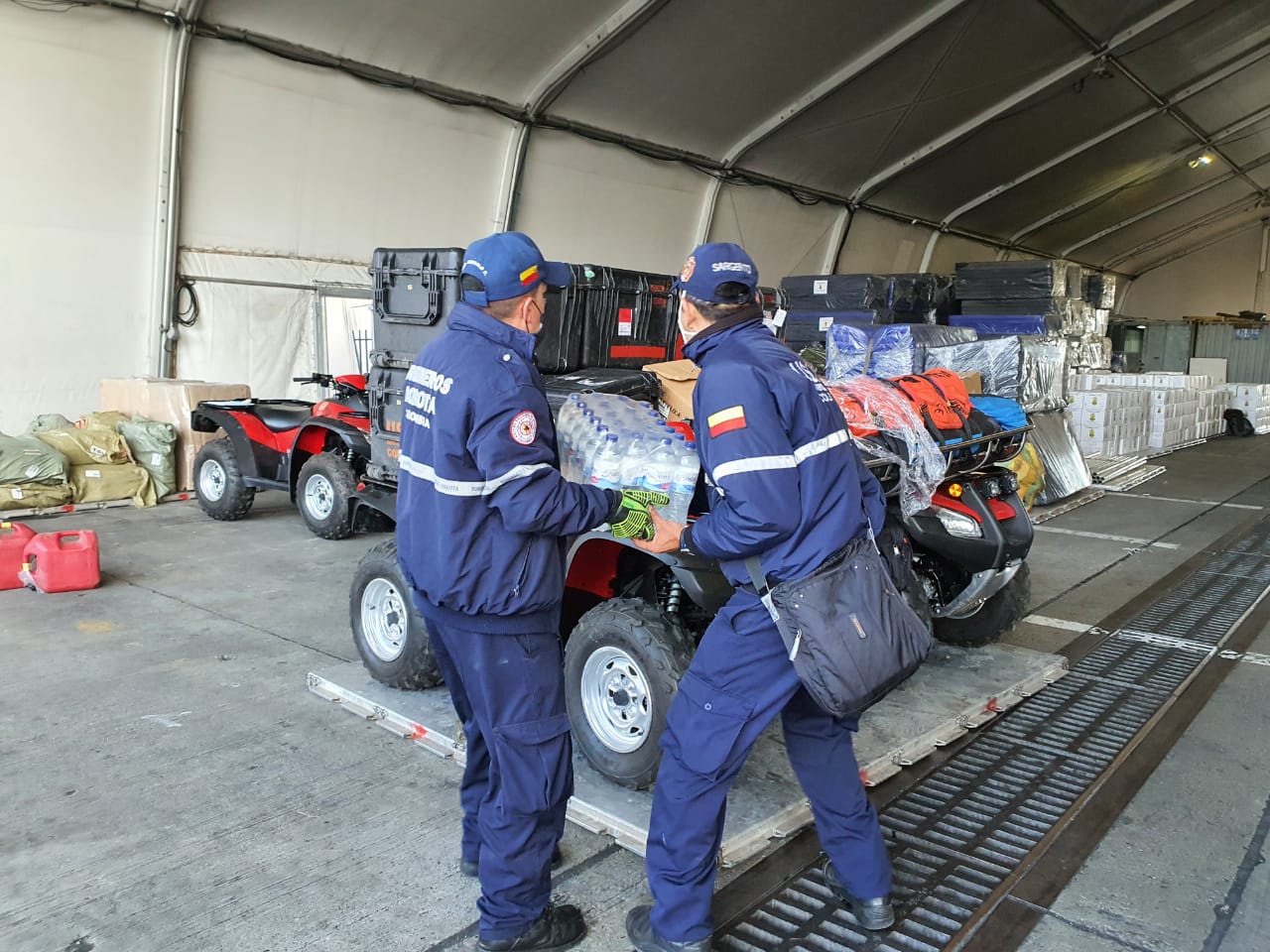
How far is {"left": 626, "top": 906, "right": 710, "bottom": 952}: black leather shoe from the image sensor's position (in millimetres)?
2645

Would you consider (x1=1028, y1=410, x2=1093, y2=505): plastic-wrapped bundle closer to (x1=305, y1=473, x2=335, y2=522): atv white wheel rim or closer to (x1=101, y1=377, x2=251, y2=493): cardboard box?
(x1=305, y1=473, x2=335, y2=522): atv white wheel rim

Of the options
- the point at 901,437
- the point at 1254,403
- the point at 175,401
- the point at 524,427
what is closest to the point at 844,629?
the point at 524,427

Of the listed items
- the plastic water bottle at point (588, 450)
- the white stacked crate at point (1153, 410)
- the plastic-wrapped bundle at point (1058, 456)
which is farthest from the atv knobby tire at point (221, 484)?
the white stacked crate at point (1153, 410)

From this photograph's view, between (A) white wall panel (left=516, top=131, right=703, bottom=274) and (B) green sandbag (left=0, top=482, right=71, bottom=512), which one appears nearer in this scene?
(B) green sandbag (left=0, top=482, right=71, bottom=512)

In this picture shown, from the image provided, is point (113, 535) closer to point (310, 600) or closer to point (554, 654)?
point (310, 600)

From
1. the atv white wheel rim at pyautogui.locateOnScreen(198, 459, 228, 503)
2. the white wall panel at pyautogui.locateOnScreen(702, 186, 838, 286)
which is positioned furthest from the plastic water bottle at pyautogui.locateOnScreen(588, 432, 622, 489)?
the white wall panel at pyautogui.locateOnScreen(702, 186, 838, 286)

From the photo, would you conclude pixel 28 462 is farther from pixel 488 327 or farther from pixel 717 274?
pixel 717 274

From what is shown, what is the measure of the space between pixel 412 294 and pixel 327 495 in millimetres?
2535

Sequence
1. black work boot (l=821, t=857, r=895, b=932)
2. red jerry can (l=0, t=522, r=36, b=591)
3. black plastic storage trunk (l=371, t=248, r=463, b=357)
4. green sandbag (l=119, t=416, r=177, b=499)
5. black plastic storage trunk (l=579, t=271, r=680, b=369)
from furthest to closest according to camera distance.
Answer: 1. green sandbag (l=119, t=416, r=177, b=499)
2. red jerry can (l=0, t=522, r=36, b=591)
3. black plastic storage trunk (l=371, t=248, r=463, b=357)
4. black plastic storage trunk (l=579, t=271, r=680, b=369)
5. black work boot (l=821, t=857, r=895, b=932)

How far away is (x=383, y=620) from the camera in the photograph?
183 inches

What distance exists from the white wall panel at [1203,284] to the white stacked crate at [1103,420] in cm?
1865

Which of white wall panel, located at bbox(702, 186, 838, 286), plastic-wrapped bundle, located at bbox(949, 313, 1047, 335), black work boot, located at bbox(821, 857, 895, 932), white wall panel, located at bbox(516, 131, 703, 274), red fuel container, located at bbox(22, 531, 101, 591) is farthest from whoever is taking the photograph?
→ white wall panel, located at bbox(702, 186, 838, 286)

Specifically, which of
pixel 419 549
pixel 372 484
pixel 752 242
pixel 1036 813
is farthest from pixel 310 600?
pixel 752 242

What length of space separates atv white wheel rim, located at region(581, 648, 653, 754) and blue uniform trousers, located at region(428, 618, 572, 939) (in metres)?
0.96
